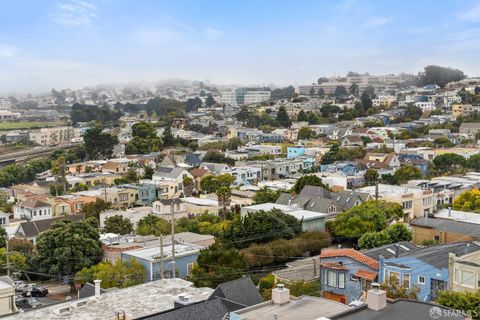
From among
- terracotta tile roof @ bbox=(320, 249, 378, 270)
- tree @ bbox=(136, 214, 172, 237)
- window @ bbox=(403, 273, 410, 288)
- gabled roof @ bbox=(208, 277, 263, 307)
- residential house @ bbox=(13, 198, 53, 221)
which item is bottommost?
residential house @ bbox=(13, 198, 53, 221)

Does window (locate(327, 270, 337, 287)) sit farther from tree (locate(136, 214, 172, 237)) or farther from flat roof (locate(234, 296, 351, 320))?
tree (locate(136, 214, 172, 237))

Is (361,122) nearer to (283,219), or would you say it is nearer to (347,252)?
(283,219)

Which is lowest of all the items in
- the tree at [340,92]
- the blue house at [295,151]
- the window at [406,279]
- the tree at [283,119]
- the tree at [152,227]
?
the tree at [152,227]

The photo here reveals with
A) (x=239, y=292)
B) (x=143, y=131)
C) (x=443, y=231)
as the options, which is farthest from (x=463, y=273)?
(x=143, y=131)

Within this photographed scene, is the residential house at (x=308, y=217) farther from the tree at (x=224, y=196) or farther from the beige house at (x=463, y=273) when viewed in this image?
the beige house at (x=463, y=273)

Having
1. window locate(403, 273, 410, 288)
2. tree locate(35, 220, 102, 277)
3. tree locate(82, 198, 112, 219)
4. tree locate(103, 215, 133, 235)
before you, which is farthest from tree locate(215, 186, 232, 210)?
window locate(403, 273, 410, 288)

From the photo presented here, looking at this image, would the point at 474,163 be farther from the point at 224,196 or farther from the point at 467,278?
the point at 467,278

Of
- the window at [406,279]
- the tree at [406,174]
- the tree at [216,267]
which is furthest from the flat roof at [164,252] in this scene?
the tree at [406,174]
